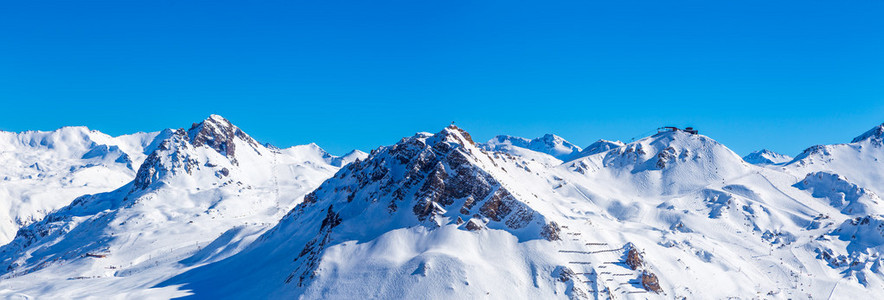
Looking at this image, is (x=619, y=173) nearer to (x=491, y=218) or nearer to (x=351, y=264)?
(x=491, y=218)

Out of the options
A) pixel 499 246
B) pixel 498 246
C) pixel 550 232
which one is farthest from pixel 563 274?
pixel 498 246

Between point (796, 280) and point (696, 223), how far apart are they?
1334 inches

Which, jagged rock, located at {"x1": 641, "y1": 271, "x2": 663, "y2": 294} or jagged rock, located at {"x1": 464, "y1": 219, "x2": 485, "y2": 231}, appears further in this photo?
jagged rock, located at {"x1": 464, "y1": 219, "x2": 485, "y2": 231}

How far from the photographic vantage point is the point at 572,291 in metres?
92.4

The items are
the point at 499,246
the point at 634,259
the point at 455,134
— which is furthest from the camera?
the point at 455,134

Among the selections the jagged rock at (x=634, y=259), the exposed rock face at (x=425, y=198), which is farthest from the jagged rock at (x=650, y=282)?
the exposed rock face at (x=425, y=198)

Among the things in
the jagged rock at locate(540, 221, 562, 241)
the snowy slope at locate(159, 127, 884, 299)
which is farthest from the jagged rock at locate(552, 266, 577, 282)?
the jagged rock at locate(540, 221, 562, 241)

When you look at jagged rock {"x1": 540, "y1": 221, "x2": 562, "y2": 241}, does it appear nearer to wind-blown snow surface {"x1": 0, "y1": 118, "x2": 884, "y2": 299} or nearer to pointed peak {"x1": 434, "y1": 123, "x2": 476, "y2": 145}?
wind-blown snow surface {"x1": 0, "y1": 118, "x2": 884, "y2": 299}

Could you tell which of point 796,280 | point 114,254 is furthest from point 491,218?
point 114,254

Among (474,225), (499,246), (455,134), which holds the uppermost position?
(455,134)

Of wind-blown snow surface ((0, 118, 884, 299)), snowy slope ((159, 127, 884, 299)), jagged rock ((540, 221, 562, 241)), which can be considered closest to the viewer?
snowy slope ((159, 127, 884, 299))

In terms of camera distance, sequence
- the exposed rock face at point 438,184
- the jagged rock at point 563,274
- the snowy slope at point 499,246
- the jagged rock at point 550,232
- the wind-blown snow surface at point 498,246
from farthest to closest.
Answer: the exposed rock face at point 438,184 < the jagged rock at point 550,232 < the wind-blown snow surface at point 498,246 < the snowy slope at point 499,246 < the jagged rock at point 563,274

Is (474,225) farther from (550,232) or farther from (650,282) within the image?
(650,282)

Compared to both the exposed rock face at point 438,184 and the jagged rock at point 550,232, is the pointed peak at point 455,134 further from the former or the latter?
the jagged rock at point 550,232
